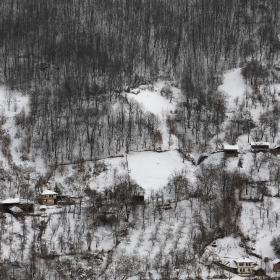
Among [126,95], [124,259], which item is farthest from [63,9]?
[124,259]

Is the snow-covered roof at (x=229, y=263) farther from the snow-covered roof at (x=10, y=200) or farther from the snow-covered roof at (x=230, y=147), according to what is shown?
the snow-covered roof at (x=10, y=200)

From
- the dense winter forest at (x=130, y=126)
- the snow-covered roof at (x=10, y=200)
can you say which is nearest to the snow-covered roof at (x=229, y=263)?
the dense winter forest at (x=130, y=126)

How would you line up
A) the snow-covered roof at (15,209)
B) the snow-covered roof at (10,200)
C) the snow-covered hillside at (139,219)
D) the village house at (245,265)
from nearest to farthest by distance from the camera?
the village house at (245,265), the snow-covered hillside at (139,219), the snow-covered roof at (15,209), the snow-covered roof at (10,200)

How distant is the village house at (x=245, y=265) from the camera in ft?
196

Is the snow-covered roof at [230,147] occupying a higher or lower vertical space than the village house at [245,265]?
higher

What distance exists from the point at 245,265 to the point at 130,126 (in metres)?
32.6

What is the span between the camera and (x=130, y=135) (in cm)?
8444

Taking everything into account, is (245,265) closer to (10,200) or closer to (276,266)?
(276,266)

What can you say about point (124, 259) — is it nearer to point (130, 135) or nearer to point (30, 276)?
point (30, 276)

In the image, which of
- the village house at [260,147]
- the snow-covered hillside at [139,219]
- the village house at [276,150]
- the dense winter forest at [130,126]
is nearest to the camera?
the snow-covered hillside at [139,219]

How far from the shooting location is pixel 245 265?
59.9m

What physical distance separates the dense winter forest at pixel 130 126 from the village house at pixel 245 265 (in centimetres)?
216

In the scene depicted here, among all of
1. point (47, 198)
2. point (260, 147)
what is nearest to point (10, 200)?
point (47, 198)

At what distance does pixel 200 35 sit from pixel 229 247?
66.2m
